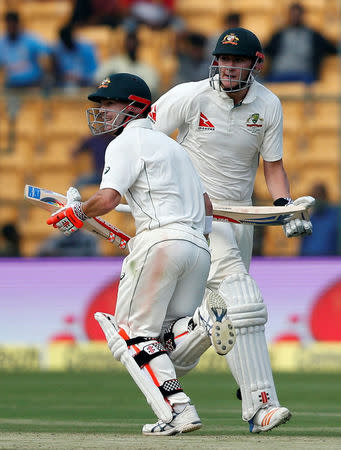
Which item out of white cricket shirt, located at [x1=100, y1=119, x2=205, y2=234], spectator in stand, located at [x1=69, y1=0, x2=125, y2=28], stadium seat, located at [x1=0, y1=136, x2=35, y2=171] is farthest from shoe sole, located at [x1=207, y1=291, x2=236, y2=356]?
spectator in stand, located at [x1=69, y1=0, x2=125, y2=28]

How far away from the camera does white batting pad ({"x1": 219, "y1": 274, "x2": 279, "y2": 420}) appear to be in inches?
187

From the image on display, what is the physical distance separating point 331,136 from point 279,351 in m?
2.40

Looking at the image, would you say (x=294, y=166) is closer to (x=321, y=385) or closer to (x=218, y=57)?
(x=321, y=385)

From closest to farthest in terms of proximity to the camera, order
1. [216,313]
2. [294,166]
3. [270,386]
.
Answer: [216,313] → [270,386] → [294,166]

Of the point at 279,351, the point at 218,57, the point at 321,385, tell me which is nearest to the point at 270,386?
the point at 218,57

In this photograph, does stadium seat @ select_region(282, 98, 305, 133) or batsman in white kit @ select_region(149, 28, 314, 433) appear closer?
batsman in white kit @ select_region(149, 28, 314, 433)

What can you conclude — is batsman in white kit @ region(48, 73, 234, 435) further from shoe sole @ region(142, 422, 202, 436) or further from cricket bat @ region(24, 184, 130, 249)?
cricket bat @ region(24, 184, 130, 249)

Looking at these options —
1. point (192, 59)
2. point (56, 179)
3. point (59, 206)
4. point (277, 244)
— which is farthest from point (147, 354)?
point (192, 59)

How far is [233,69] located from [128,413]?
6.64 feet

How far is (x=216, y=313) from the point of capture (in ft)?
13.9

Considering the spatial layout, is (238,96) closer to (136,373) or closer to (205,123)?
(205,123)

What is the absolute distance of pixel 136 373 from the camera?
4.42 meters

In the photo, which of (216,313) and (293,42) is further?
(293,42)

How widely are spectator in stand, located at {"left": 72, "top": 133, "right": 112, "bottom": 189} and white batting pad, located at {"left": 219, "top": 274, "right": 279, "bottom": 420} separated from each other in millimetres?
5398
